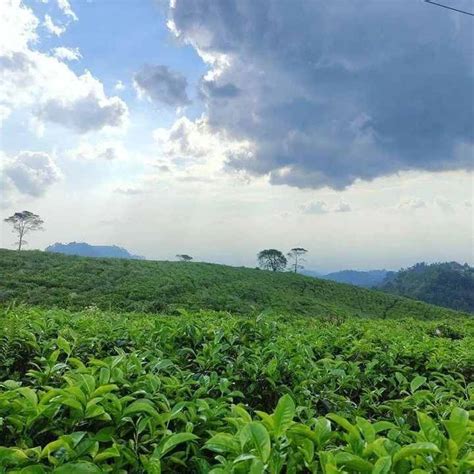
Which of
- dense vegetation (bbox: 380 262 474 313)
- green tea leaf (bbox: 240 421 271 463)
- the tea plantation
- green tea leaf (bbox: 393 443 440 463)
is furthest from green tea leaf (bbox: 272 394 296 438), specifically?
dense vegetation (bbox: 380 262 474 313)

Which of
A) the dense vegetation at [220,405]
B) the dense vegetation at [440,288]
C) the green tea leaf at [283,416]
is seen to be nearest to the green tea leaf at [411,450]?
the dense vegetation at [220,405]

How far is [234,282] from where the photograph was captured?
35188mm

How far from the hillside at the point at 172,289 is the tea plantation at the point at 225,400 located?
57.9 ft

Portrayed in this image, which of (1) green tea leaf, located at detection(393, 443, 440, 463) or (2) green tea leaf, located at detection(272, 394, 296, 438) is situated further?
(2) green tea leaf, located at detection(272, 394, 296, 438)

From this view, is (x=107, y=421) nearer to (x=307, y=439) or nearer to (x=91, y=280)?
(x=307, y=439)

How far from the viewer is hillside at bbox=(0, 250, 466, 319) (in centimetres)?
2406

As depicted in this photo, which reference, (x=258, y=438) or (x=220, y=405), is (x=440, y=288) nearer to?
(x=220, y=405)

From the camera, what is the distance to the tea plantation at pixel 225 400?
4.97 ft

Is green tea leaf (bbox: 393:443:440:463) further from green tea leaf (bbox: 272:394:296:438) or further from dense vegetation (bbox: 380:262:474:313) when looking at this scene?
dense vegetation (bbox: 380:262:474:313)

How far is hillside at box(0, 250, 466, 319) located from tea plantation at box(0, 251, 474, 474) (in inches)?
695

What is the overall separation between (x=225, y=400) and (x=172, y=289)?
26473mm

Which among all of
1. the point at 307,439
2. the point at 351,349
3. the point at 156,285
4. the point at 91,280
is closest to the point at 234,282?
the point at 156,285

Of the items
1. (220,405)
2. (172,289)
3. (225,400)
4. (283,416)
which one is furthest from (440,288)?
(283,416)

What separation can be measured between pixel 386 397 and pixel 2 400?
2455 mm
